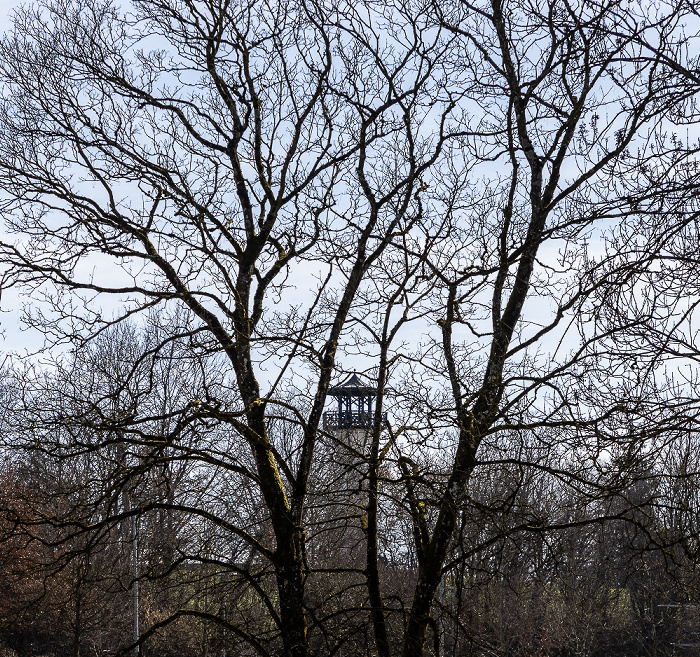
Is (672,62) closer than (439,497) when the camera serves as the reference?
Yes

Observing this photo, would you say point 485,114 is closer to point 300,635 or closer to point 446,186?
point 446,186

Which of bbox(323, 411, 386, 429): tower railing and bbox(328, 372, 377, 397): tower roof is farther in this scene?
bbox(323, 411, 386, 429): tower railing

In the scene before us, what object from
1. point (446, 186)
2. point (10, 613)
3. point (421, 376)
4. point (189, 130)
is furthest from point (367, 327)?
point (10, 613)

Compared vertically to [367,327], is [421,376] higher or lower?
lower

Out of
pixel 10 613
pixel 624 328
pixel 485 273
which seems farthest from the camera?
pixel 10 613

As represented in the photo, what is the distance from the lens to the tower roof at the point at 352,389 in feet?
26.2

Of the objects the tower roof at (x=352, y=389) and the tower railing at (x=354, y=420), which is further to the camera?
the tower railing at (x=354, y=420)

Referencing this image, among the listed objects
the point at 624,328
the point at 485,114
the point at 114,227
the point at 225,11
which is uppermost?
the point at 225,11

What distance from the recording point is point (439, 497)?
7211mm

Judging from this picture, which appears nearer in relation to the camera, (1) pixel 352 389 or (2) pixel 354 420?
(1) pixel 352 389

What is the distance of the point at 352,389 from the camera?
27.2 ft

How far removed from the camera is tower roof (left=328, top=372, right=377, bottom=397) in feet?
26.2

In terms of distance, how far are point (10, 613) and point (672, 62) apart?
21.5 meters

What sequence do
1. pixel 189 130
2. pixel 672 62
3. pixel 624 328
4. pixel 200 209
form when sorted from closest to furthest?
pixel 672 62 → pixel 624 328 → pixel 200 209 → pixel 189 130
